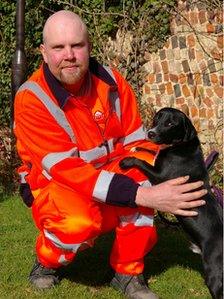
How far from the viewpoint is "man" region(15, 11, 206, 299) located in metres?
3.87

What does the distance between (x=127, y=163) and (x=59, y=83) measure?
65 cm

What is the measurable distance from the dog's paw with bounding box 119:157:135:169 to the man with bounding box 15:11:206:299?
4 centimetres

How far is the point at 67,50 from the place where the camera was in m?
4.09

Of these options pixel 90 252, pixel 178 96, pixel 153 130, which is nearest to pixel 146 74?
pixel 178 96

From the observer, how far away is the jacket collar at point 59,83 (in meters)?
4.10

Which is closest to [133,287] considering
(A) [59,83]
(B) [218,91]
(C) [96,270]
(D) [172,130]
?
(C) [96,270]

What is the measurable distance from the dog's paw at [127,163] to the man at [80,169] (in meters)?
0.04

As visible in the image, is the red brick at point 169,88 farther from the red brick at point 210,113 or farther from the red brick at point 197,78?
the red brick at point 210,113

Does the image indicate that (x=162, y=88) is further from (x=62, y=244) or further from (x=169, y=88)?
(x=62, y=244)

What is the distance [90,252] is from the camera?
5.09 metres

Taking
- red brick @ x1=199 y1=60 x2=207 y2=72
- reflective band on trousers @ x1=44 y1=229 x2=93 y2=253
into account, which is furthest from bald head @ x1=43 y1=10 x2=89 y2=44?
red brick @ x1=199 y1=60 x2=207 y2=72

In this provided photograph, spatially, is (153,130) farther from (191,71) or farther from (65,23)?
(191,71)

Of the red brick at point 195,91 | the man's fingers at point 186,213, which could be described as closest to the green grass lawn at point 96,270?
the man's fingers at point 186,213

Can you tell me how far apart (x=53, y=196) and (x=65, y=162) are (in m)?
0.23
